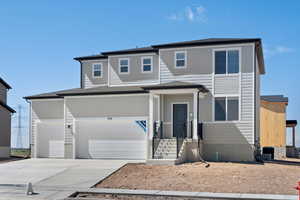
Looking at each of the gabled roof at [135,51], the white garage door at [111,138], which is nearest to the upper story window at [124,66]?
the gabled roof at [135,51]

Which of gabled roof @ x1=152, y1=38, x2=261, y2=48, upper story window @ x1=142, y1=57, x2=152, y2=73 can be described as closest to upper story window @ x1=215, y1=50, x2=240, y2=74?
gabled roof @ x1=152, y1=38, x2=261, y2=48

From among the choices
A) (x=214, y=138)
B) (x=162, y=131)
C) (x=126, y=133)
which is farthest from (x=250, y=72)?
(x=126, y=133)

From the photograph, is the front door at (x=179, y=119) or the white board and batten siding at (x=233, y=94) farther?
the front door at (x=179, y=119)

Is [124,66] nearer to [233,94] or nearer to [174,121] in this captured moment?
[174,121]

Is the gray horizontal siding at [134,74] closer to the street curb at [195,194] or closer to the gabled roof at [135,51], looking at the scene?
the gabled roof at [135,51]

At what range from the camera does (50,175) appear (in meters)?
20.2

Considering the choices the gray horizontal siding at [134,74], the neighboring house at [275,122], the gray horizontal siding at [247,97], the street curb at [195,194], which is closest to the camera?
the street curb at [195,194]

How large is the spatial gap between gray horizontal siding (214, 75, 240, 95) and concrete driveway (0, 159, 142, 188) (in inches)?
272

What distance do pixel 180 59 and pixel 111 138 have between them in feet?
20.7

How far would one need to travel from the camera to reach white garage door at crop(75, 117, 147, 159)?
85.8ft

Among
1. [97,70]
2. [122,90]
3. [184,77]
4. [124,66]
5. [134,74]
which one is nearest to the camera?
[184,77]

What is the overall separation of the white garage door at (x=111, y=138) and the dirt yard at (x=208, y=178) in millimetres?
4642

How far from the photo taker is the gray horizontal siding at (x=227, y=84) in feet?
80.9

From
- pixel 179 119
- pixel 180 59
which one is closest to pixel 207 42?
pixel 180 59
